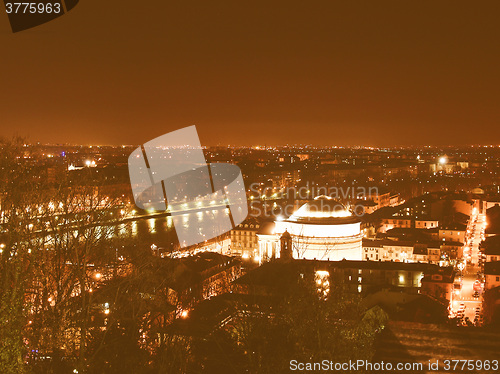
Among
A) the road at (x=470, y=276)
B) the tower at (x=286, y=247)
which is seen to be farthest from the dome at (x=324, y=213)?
the road at (x=470, y=276)

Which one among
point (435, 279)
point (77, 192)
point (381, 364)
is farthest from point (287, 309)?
point (435, 279)

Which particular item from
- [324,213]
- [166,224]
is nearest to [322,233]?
[324,213]

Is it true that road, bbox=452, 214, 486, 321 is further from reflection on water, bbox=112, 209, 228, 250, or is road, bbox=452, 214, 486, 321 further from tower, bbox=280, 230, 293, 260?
reflection on water, bbox=112, 209, 228, 250

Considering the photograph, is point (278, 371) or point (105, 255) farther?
point (105, 255)

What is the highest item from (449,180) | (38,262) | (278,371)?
(38,262)

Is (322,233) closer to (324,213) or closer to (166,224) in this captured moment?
(324,213)

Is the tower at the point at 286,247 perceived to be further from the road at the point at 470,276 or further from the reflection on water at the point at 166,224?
the reflection on water at the point at 166,224

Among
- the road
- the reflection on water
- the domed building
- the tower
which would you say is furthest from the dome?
the reflection on water

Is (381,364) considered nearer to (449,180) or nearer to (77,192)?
(77,192)
